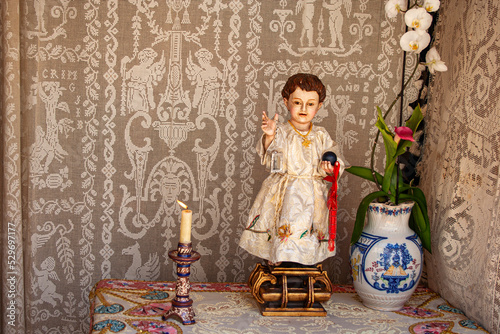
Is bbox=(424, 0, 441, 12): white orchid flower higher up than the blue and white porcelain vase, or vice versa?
bbox=(424, 0, 441, 12): white orchid flower

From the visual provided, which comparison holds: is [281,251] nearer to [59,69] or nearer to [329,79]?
[329,79]

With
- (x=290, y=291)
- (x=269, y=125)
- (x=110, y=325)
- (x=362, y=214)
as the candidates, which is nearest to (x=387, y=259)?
(x=362, y=214)

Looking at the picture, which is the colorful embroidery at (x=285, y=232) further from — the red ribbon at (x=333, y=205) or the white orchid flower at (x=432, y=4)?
the white orchid flower at (x=432, y=4)

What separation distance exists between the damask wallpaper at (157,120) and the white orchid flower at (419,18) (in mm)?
248

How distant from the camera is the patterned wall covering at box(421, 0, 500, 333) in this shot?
1.42 m

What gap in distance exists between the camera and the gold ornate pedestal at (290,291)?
1.48m

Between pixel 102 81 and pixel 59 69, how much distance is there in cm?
14

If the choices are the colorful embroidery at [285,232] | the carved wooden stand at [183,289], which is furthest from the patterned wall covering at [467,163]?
the carved wooden stand at [183,289]

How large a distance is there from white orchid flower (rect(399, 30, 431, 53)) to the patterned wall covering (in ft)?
0.51

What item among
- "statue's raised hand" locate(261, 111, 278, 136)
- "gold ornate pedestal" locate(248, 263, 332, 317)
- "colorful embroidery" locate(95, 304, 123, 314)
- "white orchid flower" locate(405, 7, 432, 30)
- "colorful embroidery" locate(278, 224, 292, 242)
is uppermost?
"white orchid flower" locate(405, 7, 432, 30)

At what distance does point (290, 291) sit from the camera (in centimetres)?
150

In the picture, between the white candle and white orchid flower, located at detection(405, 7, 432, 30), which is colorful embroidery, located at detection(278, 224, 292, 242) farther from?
white orchid flower, located at detection(405, 7, 432, 30)

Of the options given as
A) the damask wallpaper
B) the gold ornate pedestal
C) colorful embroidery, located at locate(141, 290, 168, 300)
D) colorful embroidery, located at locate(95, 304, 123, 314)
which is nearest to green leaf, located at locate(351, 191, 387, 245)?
the gold ornate pedestal

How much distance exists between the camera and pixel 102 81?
174cm
